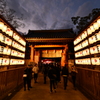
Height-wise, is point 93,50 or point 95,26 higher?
point 95,26

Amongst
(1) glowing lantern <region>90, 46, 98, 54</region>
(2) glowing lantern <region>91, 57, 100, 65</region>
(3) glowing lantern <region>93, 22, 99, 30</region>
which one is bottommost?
(2) glowing lantern <region>91, 57, 100, 65</region>

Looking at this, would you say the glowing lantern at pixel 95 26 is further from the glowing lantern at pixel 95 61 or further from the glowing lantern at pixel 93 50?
the glowing lantern at pixel 95 61

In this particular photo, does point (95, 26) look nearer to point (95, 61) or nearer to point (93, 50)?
point (93, 50)

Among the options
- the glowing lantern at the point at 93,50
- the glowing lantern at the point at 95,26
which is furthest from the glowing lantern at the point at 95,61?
the glowing lantern at the point at 95,26

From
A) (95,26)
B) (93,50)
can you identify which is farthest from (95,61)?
(95,26)

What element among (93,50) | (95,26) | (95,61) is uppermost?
(95,26)

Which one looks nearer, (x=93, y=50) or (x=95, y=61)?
(x=95, y=61)

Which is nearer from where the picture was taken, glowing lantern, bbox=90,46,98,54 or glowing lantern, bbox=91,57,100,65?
glowing lantern, bbox=91,57,100,65

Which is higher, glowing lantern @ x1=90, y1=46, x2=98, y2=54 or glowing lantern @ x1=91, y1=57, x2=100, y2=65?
glowing lantern @ x1=90, y1=46, x2=98, y2=54

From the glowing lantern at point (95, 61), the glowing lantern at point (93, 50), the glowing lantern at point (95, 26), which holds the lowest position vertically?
the glowing lantern at point (95, 61)

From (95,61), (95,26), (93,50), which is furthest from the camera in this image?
(93,50)

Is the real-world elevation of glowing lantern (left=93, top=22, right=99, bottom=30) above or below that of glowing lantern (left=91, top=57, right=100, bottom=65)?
above

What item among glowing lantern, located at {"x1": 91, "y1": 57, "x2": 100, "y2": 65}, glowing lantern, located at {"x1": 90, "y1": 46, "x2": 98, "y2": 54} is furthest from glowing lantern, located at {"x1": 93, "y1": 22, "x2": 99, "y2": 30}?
glowing lantern, located at {"x1": 91, "y1": 57, "x2": 100, "y2": 65}

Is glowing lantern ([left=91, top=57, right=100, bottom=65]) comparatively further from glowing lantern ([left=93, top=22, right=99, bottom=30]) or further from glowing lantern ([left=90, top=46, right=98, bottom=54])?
glowing lantern ([left=93, top=22, right=99, bottom=30])
